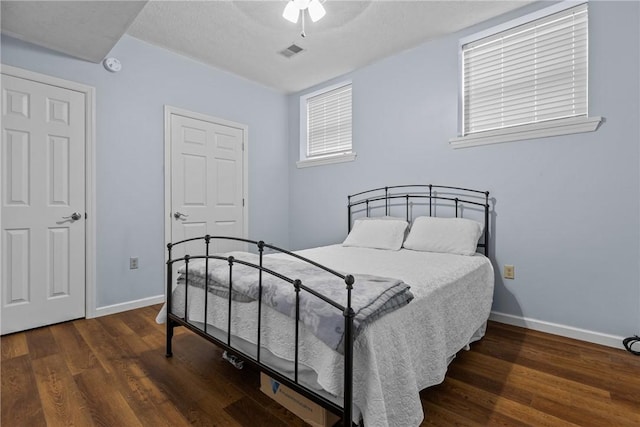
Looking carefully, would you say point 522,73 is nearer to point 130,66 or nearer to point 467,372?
point 467,372

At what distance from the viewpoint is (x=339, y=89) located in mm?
3869

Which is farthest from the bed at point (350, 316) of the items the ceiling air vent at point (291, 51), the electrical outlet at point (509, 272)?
the ceiling air vent at point (291, 51)

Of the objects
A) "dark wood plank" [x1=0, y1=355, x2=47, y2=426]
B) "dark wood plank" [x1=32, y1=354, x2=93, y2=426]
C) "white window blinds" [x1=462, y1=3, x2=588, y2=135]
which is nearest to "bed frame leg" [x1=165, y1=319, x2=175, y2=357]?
"dark wood plank" [x1=32, y1=354, x2=93, y2=426]

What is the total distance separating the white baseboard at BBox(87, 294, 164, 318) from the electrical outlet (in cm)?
319

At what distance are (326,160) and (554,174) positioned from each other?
2284 millimetres

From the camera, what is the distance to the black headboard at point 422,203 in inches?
107

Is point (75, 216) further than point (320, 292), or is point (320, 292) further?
point (75, 216)

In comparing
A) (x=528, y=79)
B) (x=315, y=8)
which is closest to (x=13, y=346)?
(x=315, y=8)

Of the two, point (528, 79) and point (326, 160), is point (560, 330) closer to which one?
point (528, 79)

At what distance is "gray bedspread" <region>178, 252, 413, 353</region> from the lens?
45.4 inches

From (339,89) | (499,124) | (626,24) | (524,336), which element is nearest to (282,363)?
(524,336)

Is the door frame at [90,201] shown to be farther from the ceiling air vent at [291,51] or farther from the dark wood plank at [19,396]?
the ceiling air vent at [291,51]

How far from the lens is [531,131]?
8.00 ft

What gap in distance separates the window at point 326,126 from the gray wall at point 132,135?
1151 millimetres
